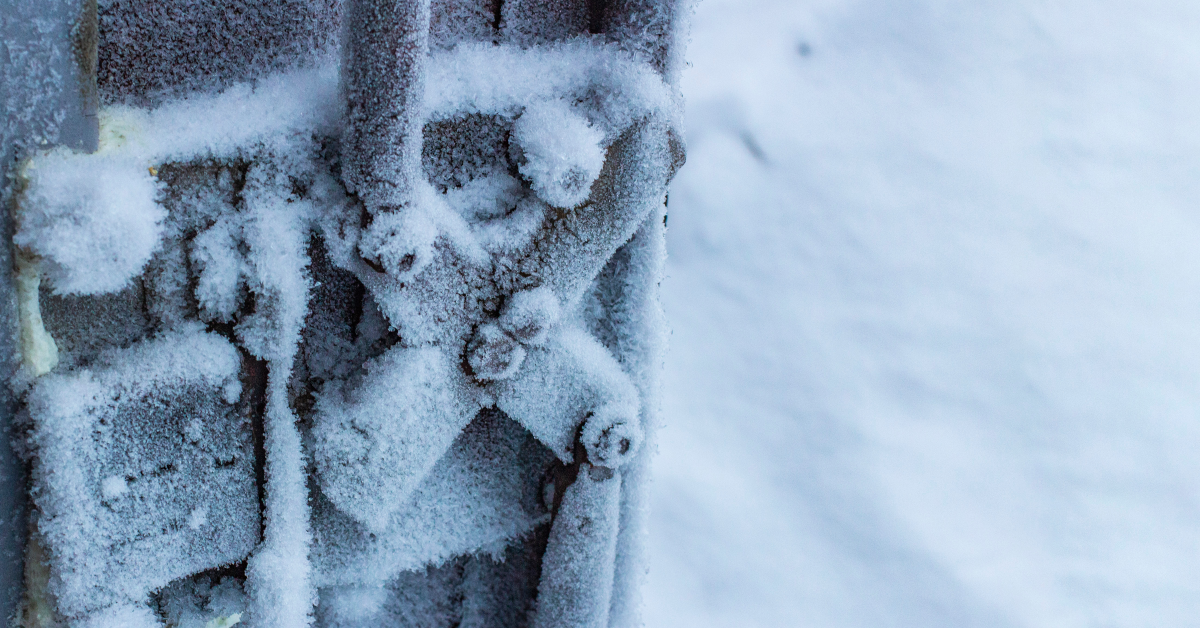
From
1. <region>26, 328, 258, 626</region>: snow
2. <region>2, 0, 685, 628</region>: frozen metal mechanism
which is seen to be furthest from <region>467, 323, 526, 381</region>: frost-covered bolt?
<region>26, 328, 258, 626</region>: snow

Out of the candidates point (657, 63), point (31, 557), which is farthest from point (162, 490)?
point (657, 63)

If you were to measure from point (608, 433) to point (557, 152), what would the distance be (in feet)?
0.64

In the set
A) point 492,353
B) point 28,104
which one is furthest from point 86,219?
point 492,353

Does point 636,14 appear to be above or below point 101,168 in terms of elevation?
above

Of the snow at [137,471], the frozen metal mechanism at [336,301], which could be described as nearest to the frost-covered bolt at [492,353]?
the frozen metal mechanism at [336,301]

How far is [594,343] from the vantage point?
635 millimetres

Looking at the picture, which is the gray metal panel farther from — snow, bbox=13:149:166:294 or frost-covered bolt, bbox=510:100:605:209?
frost-covered bolt, bbox=510:100:605:209

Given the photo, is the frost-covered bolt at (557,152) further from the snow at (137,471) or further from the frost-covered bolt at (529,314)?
the snow at (137,471)

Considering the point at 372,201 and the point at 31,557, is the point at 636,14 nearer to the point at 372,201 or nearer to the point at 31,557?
the point at 372,201

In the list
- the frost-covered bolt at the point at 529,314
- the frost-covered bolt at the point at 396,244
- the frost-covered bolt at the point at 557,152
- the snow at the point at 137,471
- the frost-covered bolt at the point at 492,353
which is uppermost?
the frost-covered bolt at the point at 557,152

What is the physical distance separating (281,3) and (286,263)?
16 centimetres

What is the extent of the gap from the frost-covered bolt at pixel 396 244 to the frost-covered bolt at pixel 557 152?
0.09 meters

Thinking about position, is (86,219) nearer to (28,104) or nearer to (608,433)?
(28,104)

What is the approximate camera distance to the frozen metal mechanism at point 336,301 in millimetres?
475
